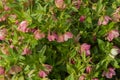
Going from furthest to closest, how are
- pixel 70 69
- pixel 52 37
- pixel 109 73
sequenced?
pixel 109 73, pixel 70 69, pixel 52 37

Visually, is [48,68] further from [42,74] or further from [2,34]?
[2,34]

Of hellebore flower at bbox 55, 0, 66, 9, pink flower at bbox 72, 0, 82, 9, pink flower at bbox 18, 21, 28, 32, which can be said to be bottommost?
pink flower at bbox 18, 21, 28, 32

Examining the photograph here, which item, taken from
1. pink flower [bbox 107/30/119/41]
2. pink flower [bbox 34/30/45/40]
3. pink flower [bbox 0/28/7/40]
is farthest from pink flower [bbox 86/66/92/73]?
pink flower [bbox 0/28/7/40]

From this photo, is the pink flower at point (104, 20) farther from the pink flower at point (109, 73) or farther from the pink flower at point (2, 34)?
the pink flower at point (2, 34)

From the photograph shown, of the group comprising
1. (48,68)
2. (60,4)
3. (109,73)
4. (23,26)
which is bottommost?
(109,73)

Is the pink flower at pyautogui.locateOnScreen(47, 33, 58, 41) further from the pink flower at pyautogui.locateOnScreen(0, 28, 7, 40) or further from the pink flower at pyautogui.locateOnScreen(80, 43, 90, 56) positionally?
the pink flower at pyautogui.locateOnScreen(0, 28, 7, 40)

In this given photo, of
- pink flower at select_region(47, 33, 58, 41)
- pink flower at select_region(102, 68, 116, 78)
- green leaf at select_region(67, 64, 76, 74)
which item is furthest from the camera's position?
pink flower at select_region(102, 68, 116, 78)

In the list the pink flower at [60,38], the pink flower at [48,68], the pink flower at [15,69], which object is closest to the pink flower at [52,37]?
the pink flower at [60,38]

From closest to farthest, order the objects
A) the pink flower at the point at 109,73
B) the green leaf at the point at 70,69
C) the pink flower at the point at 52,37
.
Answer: the pink flower at the point at 52,37
the green leaf at the point at 70,69
the pink flower at the point at 109,73

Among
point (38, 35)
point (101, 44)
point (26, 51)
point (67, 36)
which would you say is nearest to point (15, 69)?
→ point (26, 51)

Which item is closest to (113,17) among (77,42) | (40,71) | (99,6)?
(99,6)

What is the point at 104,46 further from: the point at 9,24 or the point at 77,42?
the point at 9,24

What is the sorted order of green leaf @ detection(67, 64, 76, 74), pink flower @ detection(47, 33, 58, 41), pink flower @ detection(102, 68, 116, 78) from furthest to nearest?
pink flower @ detection(102, 68, 116, 78) → green leaf @ detection(67, 64, 76, 74) → pink flower @ detection(47, 33, 58, 41)

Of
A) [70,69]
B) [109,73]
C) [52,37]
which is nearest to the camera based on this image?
[52,37]
